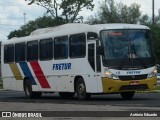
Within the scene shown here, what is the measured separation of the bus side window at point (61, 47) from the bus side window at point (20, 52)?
11.8ft

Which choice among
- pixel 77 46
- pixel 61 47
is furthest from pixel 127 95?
pixel 61 47

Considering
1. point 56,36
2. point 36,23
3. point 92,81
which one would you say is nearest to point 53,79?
point 56,36

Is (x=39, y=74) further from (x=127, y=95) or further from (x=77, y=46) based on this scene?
(x=127, y=95)

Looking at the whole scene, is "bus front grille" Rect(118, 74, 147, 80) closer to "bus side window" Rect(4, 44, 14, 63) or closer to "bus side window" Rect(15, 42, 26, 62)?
"bus side window" Rect(15, 42, 26, 62)

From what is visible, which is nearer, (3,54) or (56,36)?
(56,36)

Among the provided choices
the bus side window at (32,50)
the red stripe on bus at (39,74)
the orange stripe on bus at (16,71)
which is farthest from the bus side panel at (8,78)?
the red stripe on bus at (39,74)

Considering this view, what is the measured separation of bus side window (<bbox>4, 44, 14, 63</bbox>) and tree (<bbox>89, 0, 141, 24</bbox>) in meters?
66.2

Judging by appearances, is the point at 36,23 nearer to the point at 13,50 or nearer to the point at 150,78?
the point at 13,50

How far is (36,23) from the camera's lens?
133 meters

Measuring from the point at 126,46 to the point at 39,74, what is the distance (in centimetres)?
634

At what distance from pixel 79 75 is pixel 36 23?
108 metres

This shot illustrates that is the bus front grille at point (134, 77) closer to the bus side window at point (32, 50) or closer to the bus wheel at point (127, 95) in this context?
the bus wheel at point (127, 95)

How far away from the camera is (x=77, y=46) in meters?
25.7

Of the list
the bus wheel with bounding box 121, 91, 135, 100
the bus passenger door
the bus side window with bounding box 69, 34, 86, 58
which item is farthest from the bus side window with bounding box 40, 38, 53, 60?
the bus wheel with bounding box 121, 91, 135, 100
